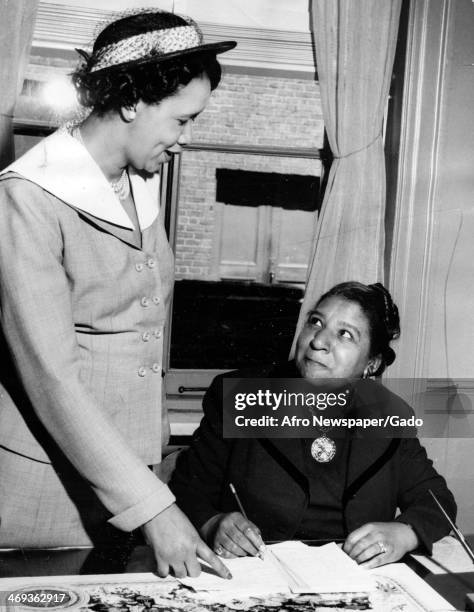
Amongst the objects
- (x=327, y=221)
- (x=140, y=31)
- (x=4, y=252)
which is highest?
(x=140, y=31)

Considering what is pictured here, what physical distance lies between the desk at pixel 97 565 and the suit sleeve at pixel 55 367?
0.14m

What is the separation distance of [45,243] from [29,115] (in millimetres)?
1626

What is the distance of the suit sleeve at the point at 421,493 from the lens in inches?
58.0

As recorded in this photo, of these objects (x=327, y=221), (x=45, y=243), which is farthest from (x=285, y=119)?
(x=45, y=243)

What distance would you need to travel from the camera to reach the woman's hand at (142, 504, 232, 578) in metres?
1.02

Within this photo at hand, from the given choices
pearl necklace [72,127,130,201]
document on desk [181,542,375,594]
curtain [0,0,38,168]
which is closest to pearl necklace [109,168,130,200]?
pearl necklace [72,127,130,201]

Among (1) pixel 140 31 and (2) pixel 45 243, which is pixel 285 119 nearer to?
(1) pixel 140 31

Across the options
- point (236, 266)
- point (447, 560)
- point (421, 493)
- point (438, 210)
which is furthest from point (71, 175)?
point (438, 210)

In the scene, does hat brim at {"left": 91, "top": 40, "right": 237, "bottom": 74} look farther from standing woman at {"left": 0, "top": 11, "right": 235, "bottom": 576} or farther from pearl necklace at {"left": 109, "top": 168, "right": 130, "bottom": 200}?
pearl necklace at {"left": 109, "top": 168, "right": 130, "bottom": 200}

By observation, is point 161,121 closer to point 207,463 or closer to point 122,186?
point 122,186

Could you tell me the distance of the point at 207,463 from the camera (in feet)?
5.54

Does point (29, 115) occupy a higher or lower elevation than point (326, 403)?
higher

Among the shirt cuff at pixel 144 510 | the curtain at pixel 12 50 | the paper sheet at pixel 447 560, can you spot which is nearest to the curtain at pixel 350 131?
the curtain at pixel 12 50

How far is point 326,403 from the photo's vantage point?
5.59ft
